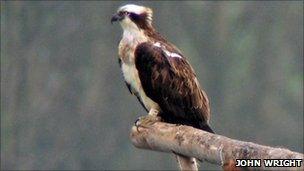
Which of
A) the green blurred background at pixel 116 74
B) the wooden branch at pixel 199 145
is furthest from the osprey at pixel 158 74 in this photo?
the green blurred background at pixel 116 74

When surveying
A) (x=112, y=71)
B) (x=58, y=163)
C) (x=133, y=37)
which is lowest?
(x=58, y=163)

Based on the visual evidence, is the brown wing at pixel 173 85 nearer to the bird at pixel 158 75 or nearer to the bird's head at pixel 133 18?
the bird at pixel 158 75

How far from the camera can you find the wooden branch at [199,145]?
6.02 m

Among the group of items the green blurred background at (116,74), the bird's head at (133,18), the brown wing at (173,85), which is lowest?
the green blurred background at (116,74)

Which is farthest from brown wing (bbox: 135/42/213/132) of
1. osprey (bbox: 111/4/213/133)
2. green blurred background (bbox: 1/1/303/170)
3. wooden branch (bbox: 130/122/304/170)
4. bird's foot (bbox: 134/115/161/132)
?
green blurred background (bbox: 1/1/303/170)

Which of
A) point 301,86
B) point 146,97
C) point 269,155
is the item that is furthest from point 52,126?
point 269,155

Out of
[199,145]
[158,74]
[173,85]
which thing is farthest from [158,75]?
[199,145]

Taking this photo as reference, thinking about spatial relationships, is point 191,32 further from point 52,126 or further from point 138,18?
point 138,18

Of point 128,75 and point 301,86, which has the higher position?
point 128,75

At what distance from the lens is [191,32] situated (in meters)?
15.2

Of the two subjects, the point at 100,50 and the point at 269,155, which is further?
the point at 100,50

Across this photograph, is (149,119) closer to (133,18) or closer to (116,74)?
(133,18)

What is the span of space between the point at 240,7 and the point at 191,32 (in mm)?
729

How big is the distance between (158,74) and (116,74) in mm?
7245
